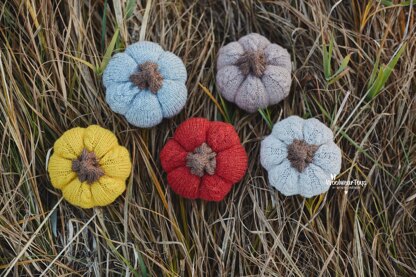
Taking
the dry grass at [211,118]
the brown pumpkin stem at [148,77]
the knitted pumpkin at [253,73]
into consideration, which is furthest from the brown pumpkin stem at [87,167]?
the knitted pumpkin at [253,73]

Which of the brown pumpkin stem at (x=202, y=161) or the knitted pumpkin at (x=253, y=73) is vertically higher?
the knitted pumpkin at (x=253, y=73)

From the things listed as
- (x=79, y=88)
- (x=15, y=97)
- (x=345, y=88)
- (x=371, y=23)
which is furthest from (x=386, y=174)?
(x=15, y=97)

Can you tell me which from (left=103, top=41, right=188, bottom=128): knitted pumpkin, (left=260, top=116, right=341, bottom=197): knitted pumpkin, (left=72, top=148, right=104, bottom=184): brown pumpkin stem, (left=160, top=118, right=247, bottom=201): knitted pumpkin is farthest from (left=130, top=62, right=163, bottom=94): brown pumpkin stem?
(left=260, top=116, right=341, bottom=197): knitted pumpkin

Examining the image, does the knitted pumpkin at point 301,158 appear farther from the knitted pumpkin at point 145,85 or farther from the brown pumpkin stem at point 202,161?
the knitted pumpkin at point 145,85

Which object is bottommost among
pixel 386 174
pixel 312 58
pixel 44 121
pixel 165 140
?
pixel 386 174

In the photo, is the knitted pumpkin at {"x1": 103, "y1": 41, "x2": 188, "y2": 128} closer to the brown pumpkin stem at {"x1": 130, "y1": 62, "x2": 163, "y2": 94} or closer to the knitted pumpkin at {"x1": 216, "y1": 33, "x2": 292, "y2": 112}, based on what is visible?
the brown pumpkin stem at {"x1": 130, "y1": 62, "x2": 163, "y2": 94}

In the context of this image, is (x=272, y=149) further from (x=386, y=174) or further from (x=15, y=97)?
(x=15, y=97)
